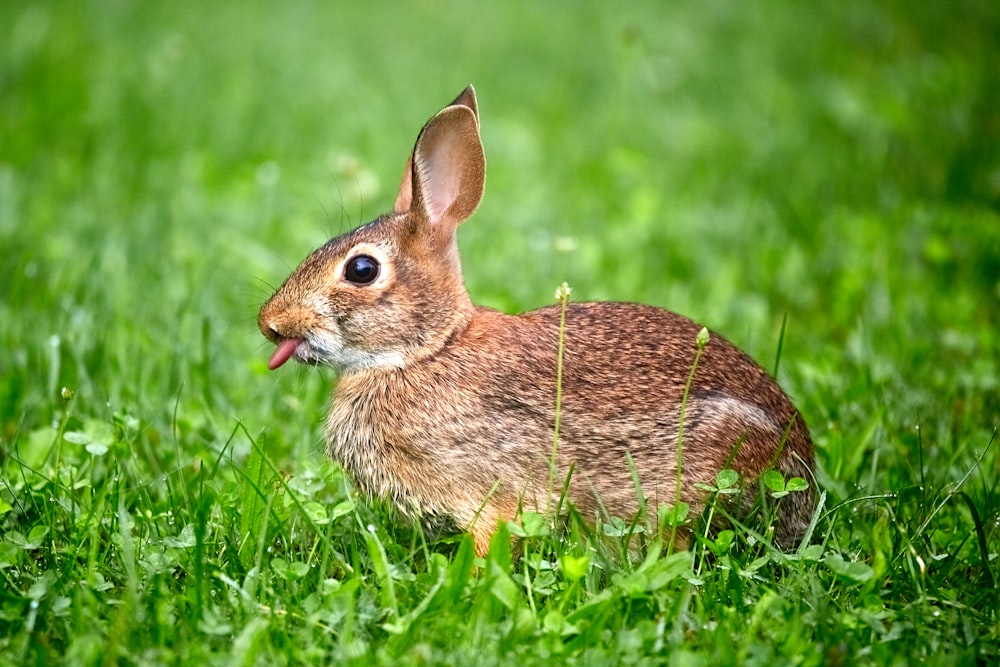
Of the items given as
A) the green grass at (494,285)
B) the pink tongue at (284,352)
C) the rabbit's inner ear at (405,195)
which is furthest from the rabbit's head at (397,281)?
the green grass at (494,285)

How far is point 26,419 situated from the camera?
4570 millimetres

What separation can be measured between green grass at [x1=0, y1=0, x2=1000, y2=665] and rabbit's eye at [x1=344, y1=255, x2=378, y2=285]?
1.95 feet

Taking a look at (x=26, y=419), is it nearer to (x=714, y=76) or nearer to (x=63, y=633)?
(x=63, y=633)

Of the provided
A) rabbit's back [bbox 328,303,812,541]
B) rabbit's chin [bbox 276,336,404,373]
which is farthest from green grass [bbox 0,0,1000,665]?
rabbit's chin [bbox 276,336,404,373]

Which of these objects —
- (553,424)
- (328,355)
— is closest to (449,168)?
(328,355)

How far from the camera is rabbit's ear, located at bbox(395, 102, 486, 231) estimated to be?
3.94 meters

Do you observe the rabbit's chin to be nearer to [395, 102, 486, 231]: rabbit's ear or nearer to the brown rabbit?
the brown rabbit

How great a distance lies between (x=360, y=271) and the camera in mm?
3883

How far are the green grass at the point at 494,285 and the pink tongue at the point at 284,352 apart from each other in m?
0.24

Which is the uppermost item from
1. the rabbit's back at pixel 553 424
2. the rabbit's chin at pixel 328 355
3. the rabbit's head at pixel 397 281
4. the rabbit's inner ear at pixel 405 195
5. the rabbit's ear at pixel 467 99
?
the rabbit's ear at pixel 467 99

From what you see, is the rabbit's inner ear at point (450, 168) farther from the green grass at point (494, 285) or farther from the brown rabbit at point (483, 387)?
the green grass at point (494, 285)

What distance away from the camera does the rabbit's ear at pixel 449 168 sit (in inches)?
155

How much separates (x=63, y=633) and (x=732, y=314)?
389 cm

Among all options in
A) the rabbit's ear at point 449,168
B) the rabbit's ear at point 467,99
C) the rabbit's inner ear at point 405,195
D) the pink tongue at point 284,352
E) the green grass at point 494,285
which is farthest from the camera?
the rabbit's inner ear at point 405,195
